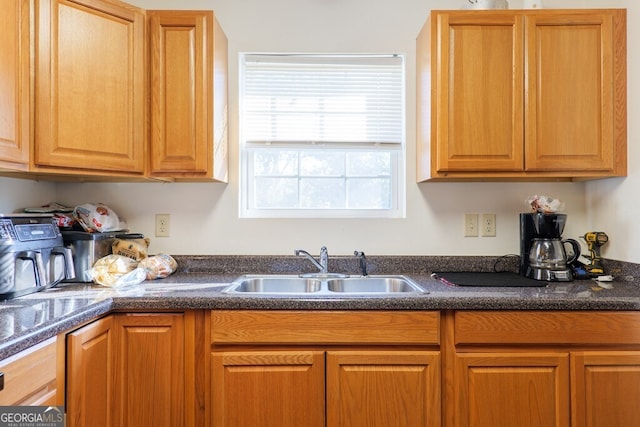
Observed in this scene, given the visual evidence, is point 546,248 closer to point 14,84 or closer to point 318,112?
point 318,112

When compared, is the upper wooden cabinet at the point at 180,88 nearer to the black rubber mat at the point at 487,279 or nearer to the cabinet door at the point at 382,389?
the cabinet door at the point at 382,389

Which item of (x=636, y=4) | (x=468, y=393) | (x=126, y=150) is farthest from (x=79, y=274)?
(x=636, y=4)

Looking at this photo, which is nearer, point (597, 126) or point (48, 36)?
point (48, 36)

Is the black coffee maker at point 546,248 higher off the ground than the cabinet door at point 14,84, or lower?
lower

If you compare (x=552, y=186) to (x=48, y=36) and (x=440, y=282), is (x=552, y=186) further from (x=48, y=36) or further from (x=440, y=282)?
(x=48, y=36)

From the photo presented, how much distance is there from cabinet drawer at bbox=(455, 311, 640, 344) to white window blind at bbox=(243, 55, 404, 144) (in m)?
1.09

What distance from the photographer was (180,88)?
1.75 m

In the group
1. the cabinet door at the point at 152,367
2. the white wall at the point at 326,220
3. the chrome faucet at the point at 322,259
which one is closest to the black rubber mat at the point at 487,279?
the white wall at the point at 326,220

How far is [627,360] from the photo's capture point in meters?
1.43

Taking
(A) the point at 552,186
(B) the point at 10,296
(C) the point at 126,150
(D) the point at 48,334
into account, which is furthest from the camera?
(A) the point at 552,186

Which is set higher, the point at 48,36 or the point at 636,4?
the point at 636,4

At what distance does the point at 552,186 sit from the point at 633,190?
15.0 inches

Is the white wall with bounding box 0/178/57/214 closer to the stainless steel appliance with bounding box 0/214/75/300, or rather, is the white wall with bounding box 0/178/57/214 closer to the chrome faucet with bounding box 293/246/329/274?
the stainless steel appliance with bounding box 0/214/75/300

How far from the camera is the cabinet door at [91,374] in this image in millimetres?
1229
